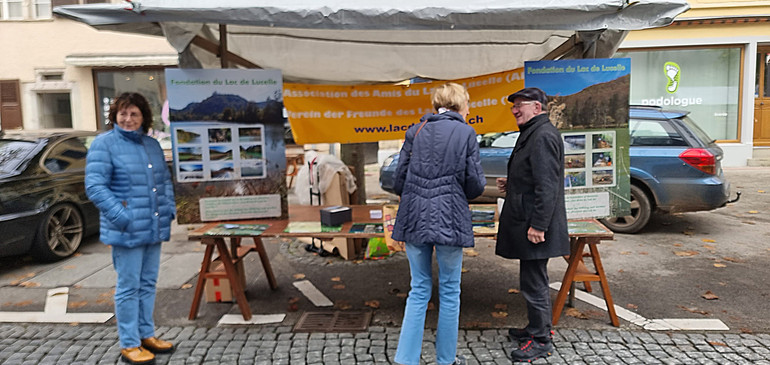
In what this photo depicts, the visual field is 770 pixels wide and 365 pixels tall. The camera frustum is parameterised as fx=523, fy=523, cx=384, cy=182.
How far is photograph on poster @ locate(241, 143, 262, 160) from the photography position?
14.4 ft

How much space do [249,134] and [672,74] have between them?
13.0 meters

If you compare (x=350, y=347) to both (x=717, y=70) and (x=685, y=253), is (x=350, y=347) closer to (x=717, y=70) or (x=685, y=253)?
(x=685, y=253)

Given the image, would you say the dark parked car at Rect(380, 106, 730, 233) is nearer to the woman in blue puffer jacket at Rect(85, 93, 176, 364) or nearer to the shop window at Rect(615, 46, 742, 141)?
the woman in blue puffer jacket at Rect(85, 93, 176, 364)

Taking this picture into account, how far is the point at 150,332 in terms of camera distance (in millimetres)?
3725

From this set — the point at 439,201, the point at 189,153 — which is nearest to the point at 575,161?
the point at 439,201

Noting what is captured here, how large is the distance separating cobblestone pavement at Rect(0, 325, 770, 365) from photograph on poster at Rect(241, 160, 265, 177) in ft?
4.17

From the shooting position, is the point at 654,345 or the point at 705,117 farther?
the point at 705,117

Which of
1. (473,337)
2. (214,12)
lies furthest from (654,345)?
(214,12)

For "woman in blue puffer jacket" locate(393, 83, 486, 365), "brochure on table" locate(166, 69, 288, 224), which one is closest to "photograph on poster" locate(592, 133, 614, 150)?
"woman in blue puffer jacket" locate(393, 83, 486, 365)

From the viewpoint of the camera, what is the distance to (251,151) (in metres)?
4.42

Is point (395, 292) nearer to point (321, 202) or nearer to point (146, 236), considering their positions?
point (321, 202)

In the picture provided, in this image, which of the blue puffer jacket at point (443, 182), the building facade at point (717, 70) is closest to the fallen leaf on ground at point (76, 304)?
the blue puffer jacket at point (443, 182)

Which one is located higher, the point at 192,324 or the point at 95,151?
the point at 95,151

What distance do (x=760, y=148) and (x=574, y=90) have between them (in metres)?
11.9
